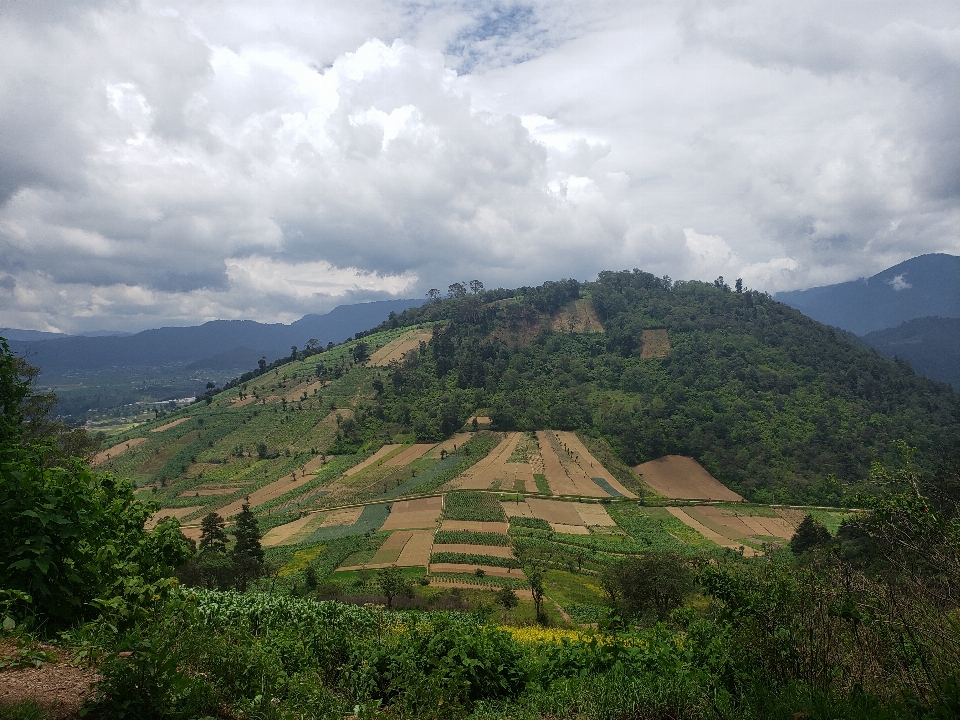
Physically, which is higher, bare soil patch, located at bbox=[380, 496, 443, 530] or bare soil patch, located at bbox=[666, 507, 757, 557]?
bare soil patch, located at bbox=[380, 496, 443, 530]

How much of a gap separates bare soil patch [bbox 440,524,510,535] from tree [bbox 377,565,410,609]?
14034 millimetres

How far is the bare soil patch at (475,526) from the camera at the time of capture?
2250 inches

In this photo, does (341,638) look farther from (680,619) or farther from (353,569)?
(353,569)

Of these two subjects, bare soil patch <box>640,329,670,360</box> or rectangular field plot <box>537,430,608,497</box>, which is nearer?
rectangular field plot <box>537,430,608,497</box>

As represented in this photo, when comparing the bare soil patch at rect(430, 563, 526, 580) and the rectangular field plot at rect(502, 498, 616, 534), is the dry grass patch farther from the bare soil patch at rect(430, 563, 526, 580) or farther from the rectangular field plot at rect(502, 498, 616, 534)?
the bare soil patch at rect(430, 563, 526, 580)

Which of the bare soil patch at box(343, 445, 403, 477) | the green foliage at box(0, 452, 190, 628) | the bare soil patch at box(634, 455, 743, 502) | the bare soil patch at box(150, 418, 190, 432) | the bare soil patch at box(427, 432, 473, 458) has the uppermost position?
the green foliage at box(0, 452, 190, 628)

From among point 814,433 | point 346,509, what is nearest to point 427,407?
point 346,509

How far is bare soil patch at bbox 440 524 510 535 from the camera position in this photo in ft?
188

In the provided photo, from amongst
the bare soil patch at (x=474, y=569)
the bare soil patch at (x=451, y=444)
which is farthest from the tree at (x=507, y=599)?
the bare soil patch at (x=451, y=444)

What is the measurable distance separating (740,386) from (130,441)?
137m

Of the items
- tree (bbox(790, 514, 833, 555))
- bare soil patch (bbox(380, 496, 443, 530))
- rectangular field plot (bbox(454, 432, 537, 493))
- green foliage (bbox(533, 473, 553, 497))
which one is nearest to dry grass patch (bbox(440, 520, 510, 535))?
→ bare soil patch (bbox(380, 496, 443, 530))

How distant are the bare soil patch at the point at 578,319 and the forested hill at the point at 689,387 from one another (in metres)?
0.62

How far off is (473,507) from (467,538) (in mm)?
10857

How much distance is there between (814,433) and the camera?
95.2m
